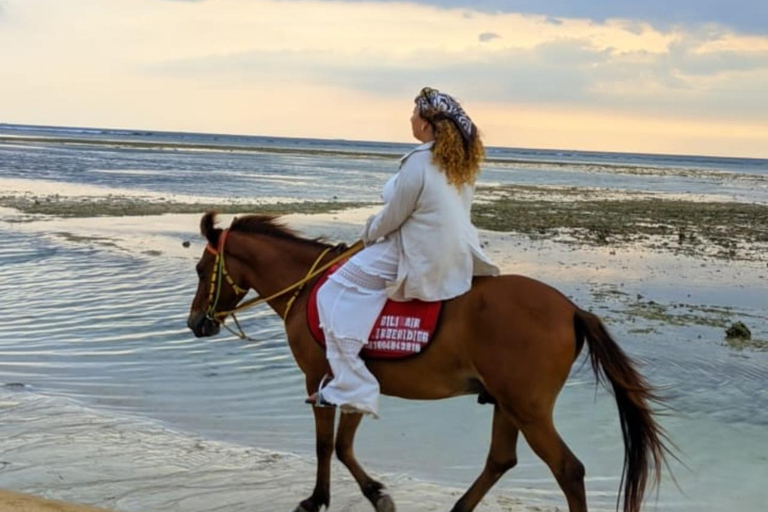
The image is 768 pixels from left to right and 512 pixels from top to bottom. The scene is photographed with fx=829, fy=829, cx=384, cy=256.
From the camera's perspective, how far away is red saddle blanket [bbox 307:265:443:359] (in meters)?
4.68

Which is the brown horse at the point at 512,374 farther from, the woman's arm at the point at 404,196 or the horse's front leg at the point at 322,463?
the woman's arm at the point at 404,196

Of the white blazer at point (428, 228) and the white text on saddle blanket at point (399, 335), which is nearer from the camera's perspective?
the white blazer at point (428, 228)

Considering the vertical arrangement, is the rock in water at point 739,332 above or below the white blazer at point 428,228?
below

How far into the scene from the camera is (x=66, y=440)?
6.23 metres

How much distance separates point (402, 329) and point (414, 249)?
0.47 metres

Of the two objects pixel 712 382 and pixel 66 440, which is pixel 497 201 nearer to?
pixel 712 382

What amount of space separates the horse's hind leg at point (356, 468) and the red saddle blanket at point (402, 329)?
0.61 m

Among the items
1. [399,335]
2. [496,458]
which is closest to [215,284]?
[399,335]

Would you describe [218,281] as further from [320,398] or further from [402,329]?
[402,329]

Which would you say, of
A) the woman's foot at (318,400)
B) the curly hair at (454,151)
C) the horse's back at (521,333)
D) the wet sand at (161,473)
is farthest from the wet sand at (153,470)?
the curly hair at (454,151)

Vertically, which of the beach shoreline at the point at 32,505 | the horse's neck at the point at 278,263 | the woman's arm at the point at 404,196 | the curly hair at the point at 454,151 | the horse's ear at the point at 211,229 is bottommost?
the beach shoreline at the point at 32,505

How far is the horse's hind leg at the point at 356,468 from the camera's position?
513 cm

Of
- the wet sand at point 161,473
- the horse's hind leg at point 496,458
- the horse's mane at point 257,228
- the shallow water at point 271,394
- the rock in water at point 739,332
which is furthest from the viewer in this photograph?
the rock in water at point 739,332

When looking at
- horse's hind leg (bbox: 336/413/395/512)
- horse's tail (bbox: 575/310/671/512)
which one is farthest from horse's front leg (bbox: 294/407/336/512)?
horse's tail (bbox: 575/310/671/512)
